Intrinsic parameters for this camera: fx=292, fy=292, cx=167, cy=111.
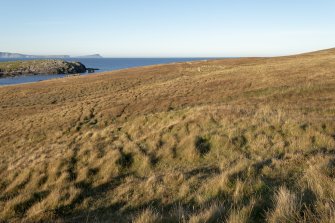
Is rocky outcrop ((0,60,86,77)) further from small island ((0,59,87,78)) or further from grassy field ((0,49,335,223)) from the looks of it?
grassy field ((0,49,335,223))

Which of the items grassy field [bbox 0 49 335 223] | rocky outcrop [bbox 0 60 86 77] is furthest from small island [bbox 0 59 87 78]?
grassy field [bbox 0 49 335 223]

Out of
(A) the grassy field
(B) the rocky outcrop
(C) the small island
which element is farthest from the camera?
(B) the rocky outcrop

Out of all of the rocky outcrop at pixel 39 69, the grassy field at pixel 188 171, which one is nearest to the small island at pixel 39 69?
the rocky outcrop at pixel 39 69

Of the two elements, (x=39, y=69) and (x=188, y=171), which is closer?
(x=188, y=171)

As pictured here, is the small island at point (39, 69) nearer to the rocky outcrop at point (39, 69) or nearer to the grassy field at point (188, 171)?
the rocky outcrop at point (39, 69)

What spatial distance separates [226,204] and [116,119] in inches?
696

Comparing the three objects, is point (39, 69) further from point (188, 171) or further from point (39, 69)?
point (188, 171)

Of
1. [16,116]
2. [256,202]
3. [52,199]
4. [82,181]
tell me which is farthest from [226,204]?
[16,116]

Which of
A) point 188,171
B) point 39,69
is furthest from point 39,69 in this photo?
point 188,171

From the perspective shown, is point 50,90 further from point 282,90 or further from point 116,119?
point 282,90

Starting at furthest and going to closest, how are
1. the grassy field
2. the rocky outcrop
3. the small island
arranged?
the rocky outcrop
the small island
the grassy field

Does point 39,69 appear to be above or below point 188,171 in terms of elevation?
below

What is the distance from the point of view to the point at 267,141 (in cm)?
1030

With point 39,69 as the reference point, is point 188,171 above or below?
above
